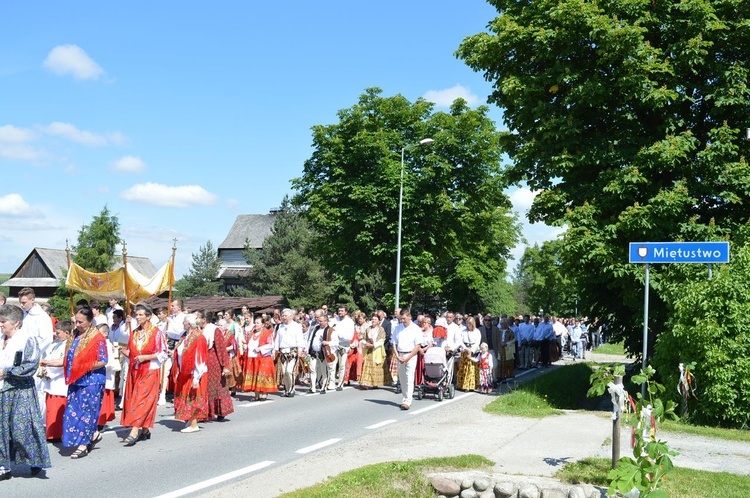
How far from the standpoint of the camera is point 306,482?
761cm

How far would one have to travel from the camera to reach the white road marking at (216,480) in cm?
734

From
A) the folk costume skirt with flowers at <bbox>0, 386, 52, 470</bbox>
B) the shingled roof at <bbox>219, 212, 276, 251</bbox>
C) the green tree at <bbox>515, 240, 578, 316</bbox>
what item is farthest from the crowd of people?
the shingled roof at <bbox>219, 212, 276, 251</bbox>

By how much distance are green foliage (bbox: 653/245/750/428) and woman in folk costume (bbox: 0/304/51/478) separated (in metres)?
10.5

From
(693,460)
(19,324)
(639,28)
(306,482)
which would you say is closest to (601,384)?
(693,460)

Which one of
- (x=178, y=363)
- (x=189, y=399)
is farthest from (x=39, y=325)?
(x=189, y=399)

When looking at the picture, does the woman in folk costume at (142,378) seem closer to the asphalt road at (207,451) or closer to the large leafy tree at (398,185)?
the asphalt road at (207,451)

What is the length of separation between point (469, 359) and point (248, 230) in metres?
78.3

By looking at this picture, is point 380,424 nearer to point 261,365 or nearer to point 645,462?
Answer: point 261,365

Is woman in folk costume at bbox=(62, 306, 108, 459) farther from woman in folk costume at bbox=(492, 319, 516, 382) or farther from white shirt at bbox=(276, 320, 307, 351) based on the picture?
woman in folk costume at bbox=(492, 319, 516, 382)

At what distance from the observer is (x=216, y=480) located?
7.92 meters

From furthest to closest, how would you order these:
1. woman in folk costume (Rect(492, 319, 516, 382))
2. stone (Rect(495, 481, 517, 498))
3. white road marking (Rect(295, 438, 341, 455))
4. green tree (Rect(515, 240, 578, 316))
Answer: green tree (Rect(515, 240, 578, 316))
woman in folk costume (Rect(492, 319, 516, 382))
white road marking (Rect(295, 438, 341, 455))
stone (Rect(495, 481, 517, 498))

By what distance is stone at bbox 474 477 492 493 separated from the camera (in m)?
7.44

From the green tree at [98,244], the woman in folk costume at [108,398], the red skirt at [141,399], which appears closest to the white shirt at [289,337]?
the woman in folk costume at [108,398]

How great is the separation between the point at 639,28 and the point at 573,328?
2414 cm
